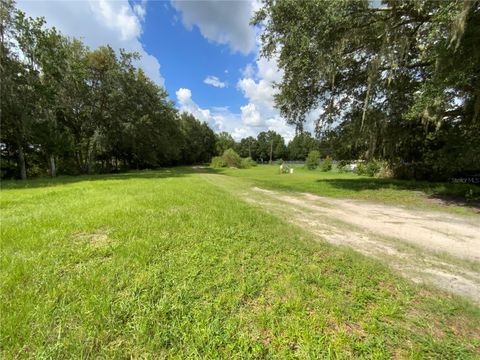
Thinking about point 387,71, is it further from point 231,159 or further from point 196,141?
point 196,141

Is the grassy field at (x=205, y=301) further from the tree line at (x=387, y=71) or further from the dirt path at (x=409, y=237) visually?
the tree line at (x=387, y=71)

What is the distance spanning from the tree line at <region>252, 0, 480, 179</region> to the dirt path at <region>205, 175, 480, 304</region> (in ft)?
12.5

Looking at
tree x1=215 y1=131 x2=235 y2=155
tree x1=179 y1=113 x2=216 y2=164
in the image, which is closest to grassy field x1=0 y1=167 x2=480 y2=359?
tree x1=179 y1=113 x2=216 y2=164

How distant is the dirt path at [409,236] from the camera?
316cm

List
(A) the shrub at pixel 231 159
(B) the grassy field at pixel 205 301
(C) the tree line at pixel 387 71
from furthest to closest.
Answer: (A) the shrub at pixel 231 159 < (C) the tree line at pixel 387 71 < (B) the grassy field at pixel 205 301

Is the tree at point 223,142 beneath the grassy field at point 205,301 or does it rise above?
above

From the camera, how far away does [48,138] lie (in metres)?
15.6

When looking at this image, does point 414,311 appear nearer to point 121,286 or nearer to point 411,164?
point 121,286

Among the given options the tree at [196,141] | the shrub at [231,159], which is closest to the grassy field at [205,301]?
the shrub at [231,159]

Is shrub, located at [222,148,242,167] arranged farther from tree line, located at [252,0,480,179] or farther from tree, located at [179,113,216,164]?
tree line, located at [252,0,480,179]

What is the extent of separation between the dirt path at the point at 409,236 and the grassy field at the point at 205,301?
475mm

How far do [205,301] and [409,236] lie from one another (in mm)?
4412

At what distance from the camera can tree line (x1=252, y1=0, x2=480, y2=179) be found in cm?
713

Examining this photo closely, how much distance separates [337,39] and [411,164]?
362 inches
